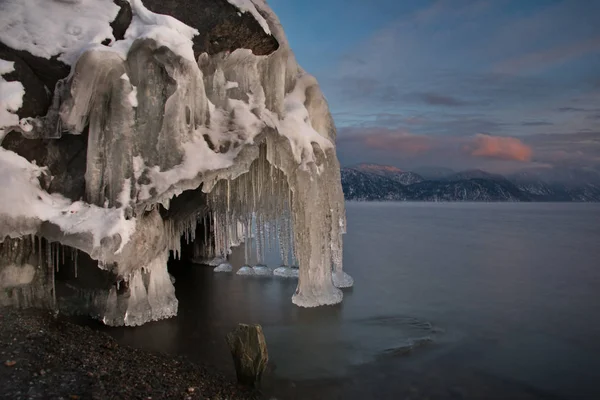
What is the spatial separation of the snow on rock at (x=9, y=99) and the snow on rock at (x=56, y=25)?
2.06ft

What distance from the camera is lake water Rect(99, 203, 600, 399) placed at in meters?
8.77

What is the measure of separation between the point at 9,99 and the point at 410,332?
35.7 feet

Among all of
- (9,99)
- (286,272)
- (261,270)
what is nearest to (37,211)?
(9,99)

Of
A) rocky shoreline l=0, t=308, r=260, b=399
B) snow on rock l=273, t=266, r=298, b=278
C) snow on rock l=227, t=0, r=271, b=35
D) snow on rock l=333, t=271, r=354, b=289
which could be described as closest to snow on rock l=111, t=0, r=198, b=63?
snow on rock l=227, t=0, r=271, b=35

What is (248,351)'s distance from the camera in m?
7.89

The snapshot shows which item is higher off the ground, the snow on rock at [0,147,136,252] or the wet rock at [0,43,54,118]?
the wet rock at [0,43,54,118]

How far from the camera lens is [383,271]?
2120 cm

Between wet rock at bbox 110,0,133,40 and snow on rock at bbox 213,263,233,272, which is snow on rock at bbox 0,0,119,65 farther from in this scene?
snow on rock at bbox 213,263,233,272

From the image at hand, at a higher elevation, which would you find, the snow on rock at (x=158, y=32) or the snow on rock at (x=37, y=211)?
the snow on rock at (x=158, y=32)

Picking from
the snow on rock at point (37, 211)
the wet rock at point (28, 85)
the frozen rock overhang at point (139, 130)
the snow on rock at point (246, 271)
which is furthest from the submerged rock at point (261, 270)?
the wet rock at point (28, 85)

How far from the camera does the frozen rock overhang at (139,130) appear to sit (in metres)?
9.16

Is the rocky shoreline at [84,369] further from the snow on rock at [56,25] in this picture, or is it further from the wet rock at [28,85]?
the snow on rock at [56,25]

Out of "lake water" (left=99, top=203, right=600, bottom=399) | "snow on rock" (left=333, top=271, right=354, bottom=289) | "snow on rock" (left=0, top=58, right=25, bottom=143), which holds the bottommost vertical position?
"lake water" (left=99, top=203, right=600, bottom=399)

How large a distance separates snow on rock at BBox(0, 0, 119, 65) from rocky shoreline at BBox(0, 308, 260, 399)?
18.7 feet
